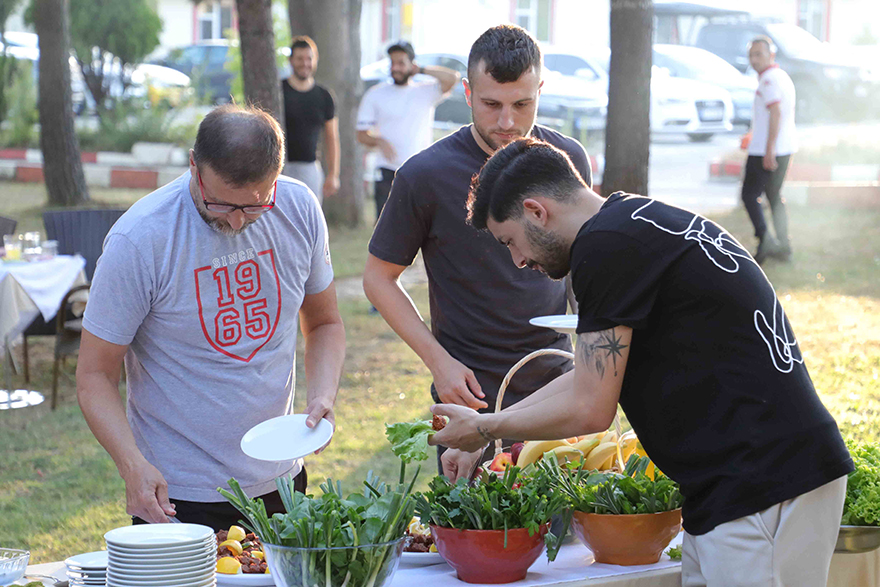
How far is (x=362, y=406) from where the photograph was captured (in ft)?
21.3

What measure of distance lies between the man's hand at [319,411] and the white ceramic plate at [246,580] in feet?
1.12

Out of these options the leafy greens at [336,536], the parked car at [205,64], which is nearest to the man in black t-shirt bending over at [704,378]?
the leafy greens at [336,536]

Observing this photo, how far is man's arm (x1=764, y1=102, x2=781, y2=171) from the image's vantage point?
9.17m

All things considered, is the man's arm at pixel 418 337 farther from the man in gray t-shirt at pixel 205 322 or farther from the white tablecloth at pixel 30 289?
the white tablecloth at pixel 30 289

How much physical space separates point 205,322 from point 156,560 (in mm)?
775

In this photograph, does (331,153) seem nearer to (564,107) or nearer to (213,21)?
(564,107)

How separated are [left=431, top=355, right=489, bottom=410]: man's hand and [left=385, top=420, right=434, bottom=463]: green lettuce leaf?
38cm

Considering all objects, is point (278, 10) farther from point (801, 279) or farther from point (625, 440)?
point (625, 440)

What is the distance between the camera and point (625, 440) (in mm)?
2875

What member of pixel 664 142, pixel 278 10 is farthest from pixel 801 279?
pixel 278 10

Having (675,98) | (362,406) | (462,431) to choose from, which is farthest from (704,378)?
(675,98)

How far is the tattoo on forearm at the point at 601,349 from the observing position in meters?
2.04

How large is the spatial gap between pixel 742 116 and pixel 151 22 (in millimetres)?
12677

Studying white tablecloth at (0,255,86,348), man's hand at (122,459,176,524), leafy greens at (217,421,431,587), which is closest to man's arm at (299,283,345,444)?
man's hand at (122,459,176,524)
